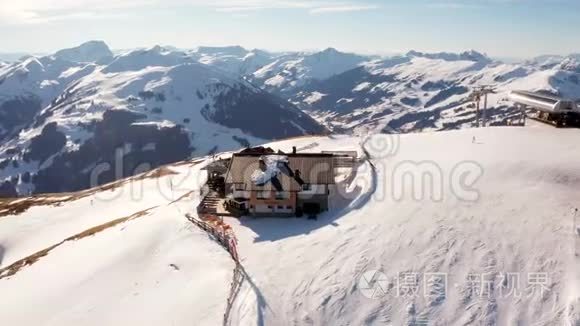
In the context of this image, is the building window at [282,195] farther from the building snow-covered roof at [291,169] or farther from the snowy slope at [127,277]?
the snowy slope at [127,277]

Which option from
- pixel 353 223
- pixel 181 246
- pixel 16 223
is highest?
pixel 353 223

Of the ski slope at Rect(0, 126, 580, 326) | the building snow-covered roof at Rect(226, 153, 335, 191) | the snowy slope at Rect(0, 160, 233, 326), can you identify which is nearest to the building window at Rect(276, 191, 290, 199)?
the building snow-covered roof at Rect(226, 153, 335, 191)

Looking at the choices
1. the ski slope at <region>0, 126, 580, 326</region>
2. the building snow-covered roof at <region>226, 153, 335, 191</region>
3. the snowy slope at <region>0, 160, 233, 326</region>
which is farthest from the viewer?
the building snow-covered roof at <region>226, 153, 335, 191</region>

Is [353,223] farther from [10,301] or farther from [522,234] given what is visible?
[10,301]

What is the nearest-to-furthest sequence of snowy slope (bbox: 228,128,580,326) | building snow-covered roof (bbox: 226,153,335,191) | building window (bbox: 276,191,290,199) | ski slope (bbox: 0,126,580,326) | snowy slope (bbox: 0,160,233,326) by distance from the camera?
snowy slope (bbox: 228,128,580,326) < ski slope (bbox: 0,126,580,326) < snowy slope (bbox: 0,160,233,326) < building window (bbox: 276,191,290,199) < building snow-covered roof (bbox: 226,153,335,191)

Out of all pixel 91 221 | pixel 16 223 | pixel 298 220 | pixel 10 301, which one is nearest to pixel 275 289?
pixel 298 220

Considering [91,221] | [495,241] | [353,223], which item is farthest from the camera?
[91,221]

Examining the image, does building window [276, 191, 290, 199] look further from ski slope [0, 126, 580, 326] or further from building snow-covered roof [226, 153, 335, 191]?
ski slope [0, 126, 580, 326]

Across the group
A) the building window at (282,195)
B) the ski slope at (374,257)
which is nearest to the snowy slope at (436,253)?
the ski slope at (374,257)
